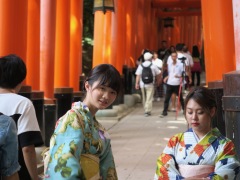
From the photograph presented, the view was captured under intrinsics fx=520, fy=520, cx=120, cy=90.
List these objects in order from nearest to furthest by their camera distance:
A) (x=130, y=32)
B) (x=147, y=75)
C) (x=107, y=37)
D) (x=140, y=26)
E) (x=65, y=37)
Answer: (x=65, y=37) < (x=147, y=75) < (x=107, y=37) < (x=130, y=32) < (x=140, y=26)

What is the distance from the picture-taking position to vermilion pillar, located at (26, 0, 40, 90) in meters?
7.38

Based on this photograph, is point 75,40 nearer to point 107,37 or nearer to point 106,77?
point 107,37

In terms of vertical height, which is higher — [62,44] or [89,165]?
[62,44]

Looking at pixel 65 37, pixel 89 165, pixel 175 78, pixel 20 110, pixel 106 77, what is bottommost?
pixel 89 165

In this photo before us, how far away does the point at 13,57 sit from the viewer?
303cm

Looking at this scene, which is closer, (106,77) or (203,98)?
(106,77)

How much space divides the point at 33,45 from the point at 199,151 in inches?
195

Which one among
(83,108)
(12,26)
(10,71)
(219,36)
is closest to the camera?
(83,108)

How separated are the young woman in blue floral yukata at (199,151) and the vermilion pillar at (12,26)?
3.34m

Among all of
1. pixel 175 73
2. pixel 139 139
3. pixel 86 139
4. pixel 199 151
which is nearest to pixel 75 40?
pixel 175 73

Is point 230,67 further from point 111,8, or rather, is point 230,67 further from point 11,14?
point 111,8

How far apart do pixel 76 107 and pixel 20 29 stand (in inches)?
142

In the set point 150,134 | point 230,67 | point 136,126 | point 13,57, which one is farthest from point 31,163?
point 136,126

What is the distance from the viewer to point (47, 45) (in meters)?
8.34
